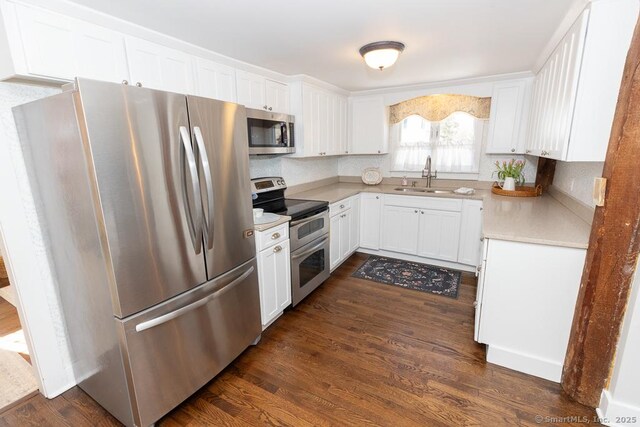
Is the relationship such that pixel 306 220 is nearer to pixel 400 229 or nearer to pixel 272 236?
pixel 272 236

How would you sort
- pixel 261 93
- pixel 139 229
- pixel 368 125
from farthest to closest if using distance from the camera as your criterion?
pixel 368 125, pixel 261 93, pixel 139 229

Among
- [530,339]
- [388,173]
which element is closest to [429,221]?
[388,173]

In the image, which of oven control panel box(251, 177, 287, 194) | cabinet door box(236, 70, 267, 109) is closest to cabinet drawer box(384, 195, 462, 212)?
oven control panel box(251, 177, 287, 194)

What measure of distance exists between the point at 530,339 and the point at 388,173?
2876mm

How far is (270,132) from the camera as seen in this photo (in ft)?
9.13

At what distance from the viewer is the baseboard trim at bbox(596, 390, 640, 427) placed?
59.4 inches

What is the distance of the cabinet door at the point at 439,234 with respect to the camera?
339 centimetres

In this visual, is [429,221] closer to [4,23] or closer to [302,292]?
[302,292]

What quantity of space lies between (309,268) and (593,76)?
7.89ft

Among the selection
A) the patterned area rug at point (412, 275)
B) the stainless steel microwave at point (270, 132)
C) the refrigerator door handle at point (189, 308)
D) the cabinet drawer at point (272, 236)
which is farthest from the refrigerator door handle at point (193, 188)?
the patterned area rug at point (412, 275)

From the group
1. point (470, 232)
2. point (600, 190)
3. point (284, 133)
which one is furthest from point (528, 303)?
→ point (284, 133)

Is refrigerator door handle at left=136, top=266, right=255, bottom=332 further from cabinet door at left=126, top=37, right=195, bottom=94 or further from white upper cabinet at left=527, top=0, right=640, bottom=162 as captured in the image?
white upper cabinet at left=527, top=0, right=640, bottom=162

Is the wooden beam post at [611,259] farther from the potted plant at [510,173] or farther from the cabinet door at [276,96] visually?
the cabinet door at [276,96]

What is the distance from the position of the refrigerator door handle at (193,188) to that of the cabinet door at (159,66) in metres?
0.69
